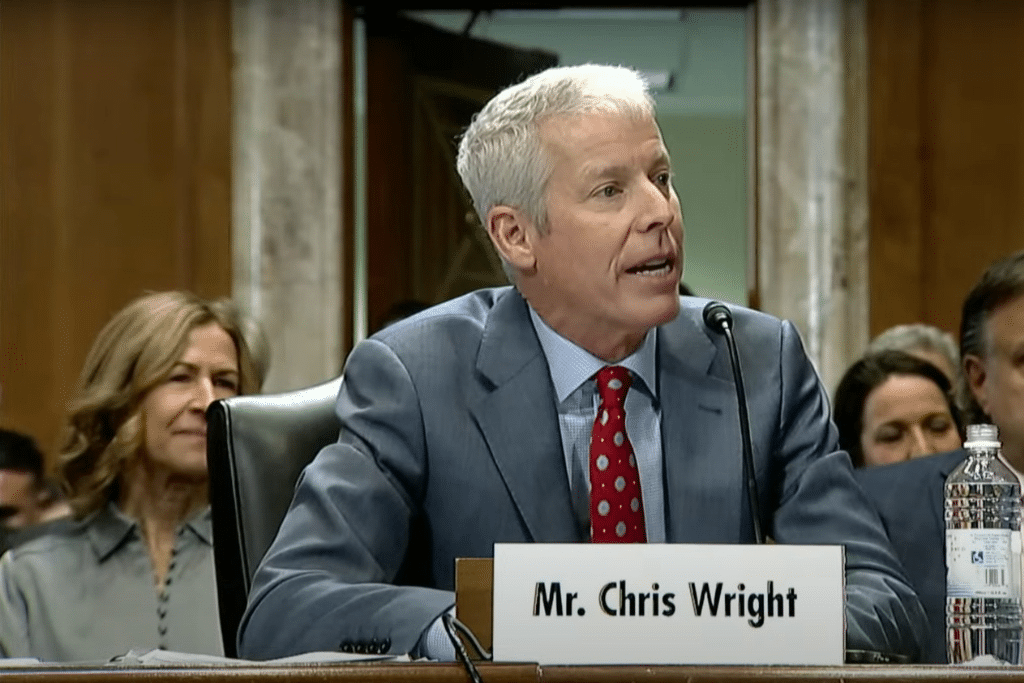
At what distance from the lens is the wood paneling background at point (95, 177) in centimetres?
488

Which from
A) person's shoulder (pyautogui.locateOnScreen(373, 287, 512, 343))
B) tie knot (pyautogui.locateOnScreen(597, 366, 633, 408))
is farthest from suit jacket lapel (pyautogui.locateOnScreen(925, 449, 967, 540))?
person's shoulder (pyautogui.locateOnScreen(373, 287, 512, 343))

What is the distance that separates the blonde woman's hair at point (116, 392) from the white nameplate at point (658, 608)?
1.83 m

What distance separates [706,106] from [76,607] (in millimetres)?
5737

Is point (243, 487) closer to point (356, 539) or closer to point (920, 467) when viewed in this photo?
point (356, 539)

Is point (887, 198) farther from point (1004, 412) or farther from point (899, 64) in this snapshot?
point (1004, 412)

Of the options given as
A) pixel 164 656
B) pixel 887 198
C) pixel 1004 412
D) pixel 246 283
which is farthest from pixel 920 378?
pixel 164 656

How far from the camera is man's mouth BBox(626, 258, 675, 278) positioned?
2.28m

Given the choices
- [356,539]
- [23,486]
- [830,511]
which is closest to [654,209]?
[830,511]

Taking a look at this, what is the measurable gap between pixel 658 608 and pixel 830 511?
0.79m

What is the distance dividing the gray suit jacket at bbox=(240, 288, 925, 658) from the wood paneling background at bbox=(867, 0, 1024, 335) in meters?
2.59

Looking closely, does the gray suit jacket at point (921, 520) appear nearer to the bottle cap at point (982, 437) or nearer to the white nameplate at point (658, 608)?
the bottle cap at point (982, 437)

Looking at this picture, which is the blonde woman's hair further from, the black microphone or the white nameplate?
the white nameplate

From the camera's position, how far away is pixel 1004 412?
302cm

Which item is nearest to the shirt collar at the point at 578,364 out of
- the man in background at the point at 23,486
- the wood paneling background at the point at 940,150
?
the man in background at the point at 23,486
